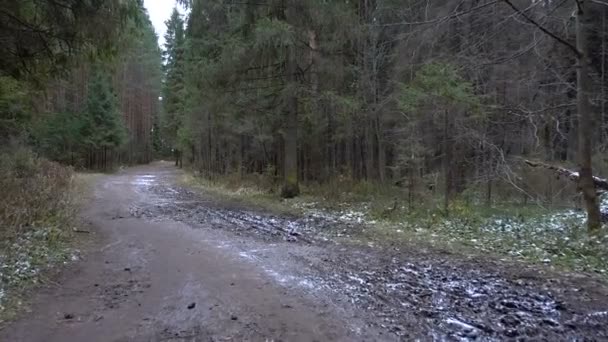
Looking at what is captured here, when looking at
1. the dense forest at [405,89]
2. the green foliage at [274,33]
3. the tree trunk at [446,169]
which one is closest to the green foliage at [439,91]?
the dense forest at [405,89]

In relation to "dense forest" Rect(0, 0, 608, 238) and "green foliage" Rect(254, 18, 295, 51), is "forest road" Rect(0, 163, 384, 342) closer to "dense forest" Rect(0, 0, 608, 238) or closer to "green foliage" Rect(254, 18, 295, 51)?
"dense forest" Rect(0, 0, 608, 238)

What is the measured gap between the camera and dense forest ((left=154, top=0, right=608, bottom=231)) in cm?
1244

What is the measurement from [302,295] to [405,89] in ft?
31.0

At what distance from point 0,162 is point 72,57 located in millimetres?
7664

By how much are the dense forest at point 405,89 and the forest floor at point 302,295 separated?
5304 mm

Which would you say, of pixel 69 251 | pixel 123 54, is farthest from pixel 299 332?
pixel 123 54

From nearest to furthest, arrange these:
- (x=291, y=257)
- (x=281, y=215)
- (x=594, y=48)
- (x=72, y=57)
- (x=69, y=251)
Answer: (x=291, y=257) < (x=69, y=251) < (x=72, y=57) < (x=281, y=215) < (x=594, y=48)

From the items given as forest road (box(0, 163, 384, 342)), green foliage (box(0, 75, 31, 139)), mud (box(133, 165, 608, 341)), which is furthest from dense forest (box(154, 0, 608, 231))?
forest road (box(0, 163, 384, 342))

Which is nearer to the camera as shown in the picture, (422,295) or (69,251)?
(422,295)

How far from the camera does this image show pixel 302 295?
5383 millimetres

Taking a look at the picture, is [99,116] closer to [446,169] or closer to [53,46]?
[53,46]

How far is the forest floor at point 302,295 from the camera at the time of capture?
14.1 feet

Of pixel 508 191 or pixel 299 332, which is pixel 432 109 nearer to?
pixel 508 191

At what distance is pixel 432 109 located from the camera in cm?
1311
